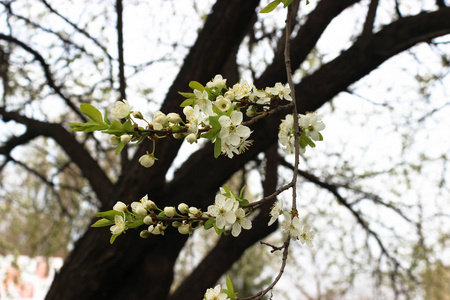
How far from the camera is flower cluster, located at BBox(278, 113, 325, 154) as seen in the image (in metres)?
1.07

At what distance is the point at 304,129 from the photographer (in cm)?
108

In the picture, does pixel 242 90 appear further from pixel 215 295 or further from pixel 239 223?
pixel 215 295

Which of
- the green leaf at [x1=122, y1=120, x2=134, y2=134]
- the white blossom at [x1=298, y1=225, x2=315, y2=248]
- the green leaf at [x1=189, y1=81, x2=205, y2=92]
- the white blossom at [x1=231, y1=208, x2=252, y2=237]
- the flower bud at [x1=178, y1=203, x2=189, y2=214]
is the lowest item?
the flower bud at [x1=178, y1=203, x2=189, y2=214]

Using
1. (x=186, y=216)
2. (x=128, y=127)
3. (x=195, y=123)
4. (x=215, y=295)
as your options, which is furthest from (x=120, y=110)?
(x=215, y=295)

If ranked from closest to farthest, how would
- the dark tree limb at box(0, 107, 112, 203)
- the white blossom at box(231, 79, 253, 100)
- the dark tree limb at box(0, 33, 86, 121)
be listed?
the white blossom at box(231, 79, 253, 100)
the dark tree limb at box(0, 107, 112, 203)
the dark tree limb at box(0, 33, 86, 121)

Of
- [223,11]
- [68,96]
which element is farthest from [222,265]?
[68,96]

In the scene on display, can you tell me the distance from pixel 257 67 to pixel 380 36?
1772 mm

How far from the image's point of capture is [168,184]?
2451mm

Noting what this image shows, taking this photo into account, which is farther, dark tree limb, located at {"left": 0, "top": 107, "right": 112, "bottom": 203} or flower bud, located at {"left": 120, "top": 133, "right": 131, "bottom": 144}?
dark tree limb, located at {"left": 0, "top": 107, "right": 112, "bottom": 203}

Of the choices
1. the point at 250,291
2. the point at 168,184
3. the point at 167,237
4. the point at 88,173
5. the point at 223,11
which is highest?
the point at 250,291

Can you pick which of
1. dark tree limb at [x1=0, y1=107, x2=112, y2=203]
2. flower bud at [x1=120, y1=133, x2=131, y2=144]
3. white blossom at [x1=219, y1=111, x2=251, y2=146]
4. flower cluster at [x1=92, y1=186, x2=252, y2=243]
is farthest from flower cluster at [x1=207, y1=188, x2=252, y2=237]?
dark tree limb at [x1=0, y1=107, x2=112, y2=203]

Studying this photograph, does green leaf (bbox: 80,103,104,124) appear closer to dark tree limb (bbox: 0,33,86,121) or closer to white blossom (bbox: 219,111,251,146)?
white blossom (bbox: 219,111,251,146)

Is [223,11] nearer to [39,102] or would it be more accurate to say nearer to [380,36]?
[380,36]

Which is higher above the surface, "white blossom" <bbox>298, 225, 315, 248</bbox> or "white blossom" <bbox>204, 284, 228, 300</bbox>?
"white blossom" <bbox>298, 225, 315, 248</bbox>
